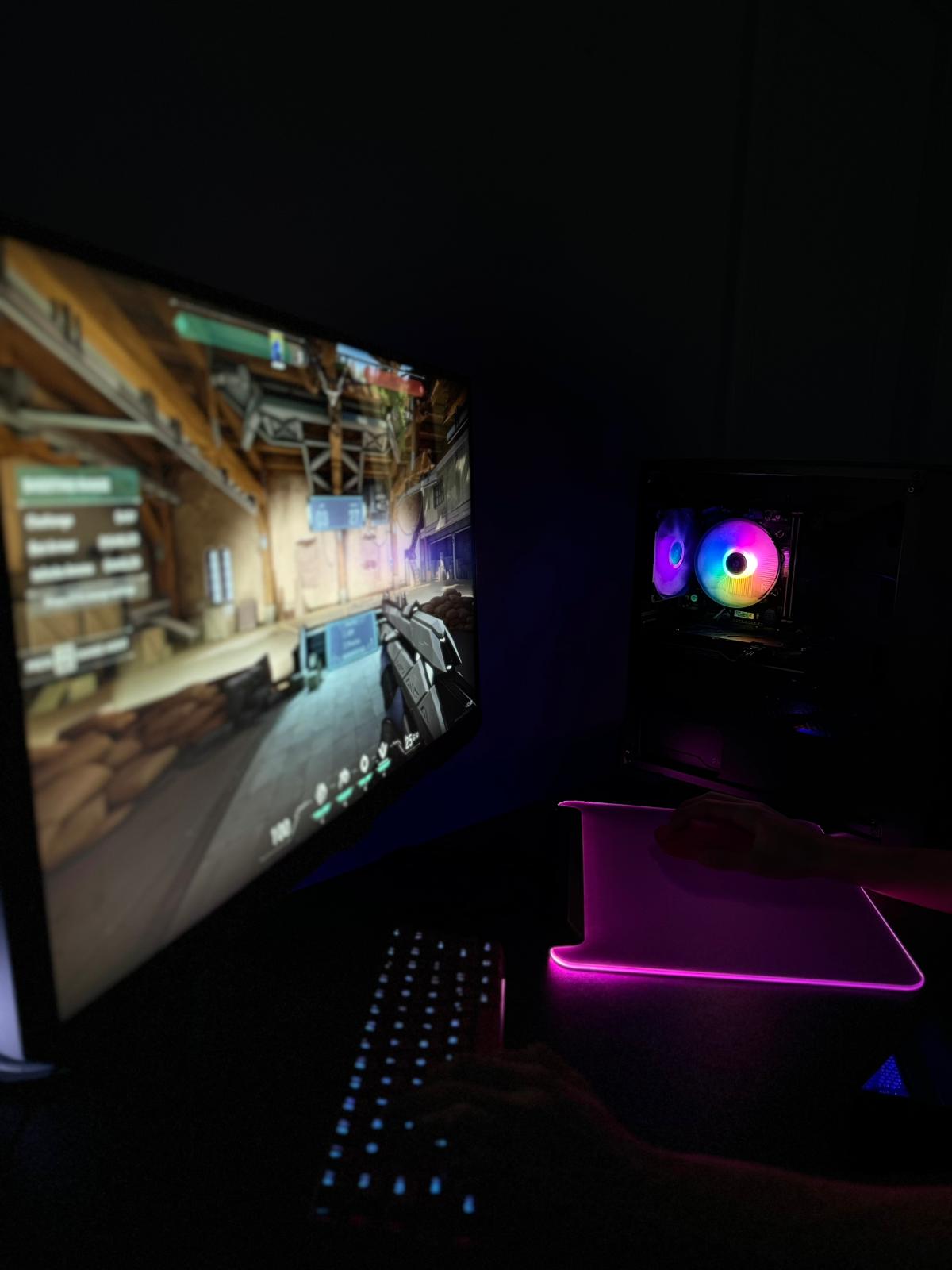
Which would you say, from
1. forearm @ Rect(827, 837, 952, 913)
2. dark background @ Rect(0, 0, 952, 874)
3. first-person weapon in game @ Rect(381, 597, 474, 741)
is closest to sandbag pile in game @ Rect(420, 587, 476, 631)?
first-person weapon in game @ Rect(381, 597, 474, 741)

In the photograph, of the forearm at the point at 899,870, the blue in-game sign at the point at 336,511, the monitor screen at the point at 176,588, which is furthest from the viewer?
the forearm at the point at 899,870

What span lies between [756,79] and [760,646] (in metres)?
1.10

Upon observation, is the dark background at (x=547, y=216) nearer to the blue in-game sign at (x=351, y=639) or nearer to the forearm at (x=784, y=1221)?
the blue in-game sign at (x=351, y=639)

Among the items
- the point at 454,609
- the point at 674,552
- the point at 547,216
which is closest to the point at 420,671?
the point at 454,609

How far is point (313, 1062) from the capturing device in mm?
595

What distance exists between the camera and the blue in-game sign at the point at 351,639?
0.65 metres

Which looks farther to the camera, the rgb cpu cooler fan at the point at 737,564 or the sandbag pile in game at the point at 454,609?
the rgb cpu cooler fan at the point at 737,564

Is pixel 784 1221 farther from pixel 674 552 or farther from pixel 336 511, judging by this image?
pixel 674 552

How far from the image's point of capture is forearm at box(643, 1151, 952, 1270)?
1.46ft

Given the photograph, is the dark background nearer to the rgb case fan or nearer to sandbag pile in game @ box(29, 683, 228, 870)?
the rgb case fan

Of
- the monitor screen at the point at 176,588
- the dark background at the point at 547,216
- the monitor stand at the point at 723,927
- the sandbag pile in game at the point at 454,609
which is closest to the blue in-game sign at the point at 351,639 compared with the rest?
the monitor screen at the point at 176,588

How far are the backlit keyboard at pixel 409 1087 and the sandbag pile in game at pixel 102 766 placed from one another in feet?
0.90

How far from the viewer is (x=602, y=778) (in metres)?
1.31

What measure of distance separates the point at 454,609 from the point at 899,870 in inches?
23.0
